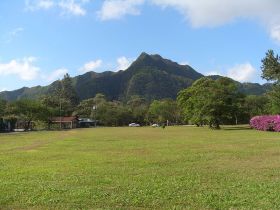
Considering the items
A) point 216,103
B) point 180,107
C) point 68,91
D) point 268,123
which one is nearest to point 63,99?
point 68,91

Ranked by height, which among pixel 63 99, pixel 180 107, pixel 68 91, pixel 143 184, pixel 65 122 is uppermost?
pixel 68 91

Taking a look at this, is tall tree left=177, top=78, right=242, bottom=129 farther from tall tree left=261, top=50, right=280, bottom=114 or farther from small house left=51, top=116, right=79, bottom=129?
small house left=51, top=116, right=79, bottom=129

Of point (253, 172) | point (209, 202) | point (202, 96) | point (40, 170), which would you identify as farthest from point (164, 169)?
point (202, 96)

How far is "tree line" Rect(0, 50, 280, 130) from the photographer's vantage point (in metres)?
68.0

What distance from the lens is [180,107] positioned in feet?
315

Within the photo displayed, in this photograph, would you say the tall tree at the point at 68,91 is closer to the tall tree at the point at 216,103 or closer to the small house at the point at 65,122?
the small house at the point at 65,122

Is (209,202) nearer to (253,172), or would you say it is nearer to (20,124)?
(253,172)

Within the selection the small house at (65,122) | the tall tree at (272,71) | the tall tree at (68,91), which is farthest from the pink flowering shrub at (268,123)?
the tall tree at (68,91)

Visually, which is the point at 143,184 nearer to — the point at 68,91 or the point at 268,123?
the point at 268,123

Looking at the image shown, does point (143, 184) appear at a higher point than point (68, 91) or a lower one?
lower

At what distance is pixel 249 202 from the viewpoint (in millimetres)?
9156

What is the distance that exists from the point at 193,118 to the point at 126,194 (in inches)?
2566

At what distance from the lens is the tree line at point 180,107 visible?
68.0m

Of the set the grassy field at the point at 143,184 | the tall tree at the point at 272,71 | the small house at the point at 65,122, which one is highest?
the tall tree at the point at 272,71
